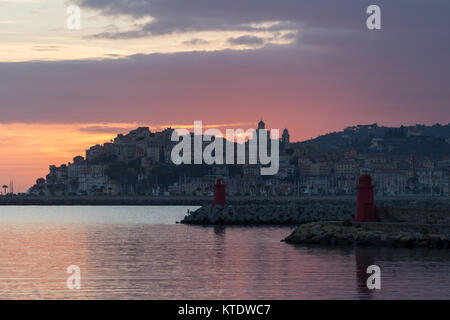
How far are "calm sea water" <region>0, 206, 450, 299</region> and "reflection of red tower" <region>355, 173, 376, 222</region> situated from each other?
3848 mm

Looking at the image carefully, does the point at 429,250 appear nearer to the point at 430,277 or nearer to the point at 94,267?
the point at 430,277

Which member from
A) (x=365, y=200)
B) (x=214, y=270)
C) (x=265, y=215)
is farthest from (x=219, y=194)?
(x=214, y=270)

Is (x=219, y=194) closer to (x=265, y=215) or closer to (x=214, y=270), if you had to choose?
(x=265, y=215)

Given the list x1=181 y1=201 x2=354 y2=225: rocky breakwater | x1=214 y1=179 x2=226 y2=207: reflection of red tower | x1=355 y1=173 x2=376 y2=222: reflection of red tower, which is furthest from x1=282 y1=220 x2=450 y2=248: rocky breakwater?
x1=214 y1=179 x2=226 y2=207: reflection of red tower

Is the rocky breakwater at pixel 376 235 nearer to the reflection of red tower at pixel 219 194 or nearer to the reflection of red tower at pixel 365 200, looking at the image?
the reflection of red tower at pixel 365 200

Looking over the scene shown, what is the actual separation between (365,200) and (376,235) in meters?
2.74

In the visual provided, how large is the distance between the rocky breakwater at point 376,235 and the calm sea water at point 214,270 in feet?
3.55

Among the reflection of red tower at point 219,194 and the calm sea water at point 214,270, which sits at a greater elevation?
the reflection of red tower at point 219,194

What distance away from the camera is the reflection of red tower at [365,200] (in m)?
36.1

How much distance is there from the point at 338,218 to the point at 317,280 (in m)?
31.2

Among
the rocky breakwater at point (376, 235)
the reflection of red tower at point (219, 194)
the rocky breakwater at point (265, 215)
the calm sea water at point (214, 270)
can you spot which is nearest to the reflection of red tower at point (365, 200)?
the rocky breakwater at point (376, 235)

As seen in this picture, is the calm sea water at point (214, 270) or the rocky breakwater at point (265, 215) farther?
the rocky breakwater at point (265, 215)

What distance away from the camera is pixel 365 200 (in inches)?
1423

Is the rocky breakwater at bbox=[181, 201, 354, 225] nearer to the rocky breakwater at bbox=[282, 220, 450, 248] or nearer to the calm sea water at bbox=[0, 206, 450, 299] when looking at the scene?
the calm sea water at bbox=[0, 206, 450, 299]
